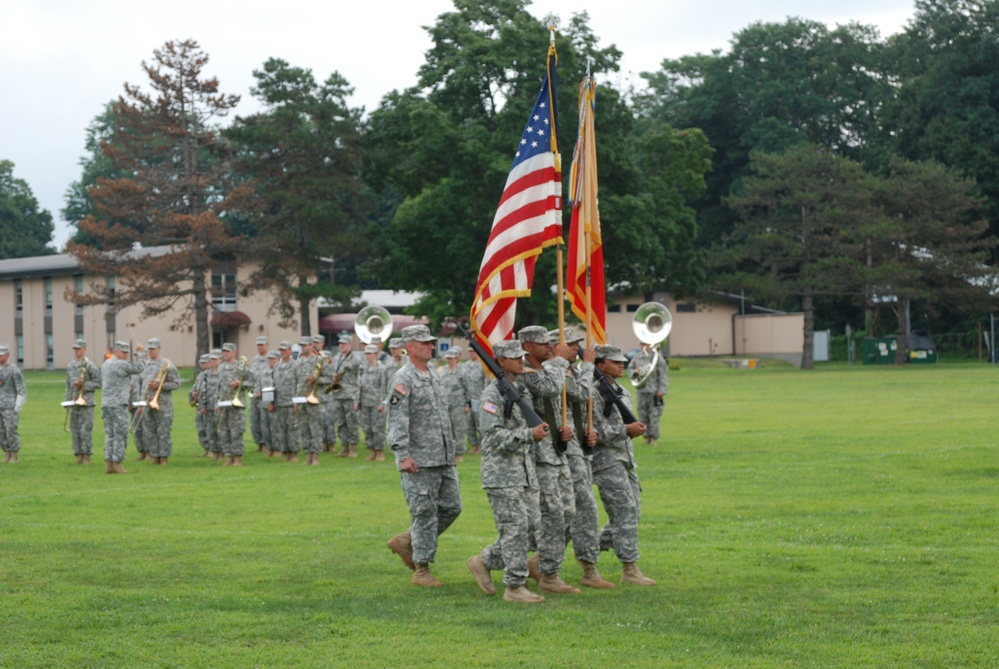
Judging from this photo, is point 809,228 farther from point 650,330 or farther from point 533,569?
point 533,569

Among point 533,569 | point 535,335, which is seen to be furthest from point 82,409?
point 535,335

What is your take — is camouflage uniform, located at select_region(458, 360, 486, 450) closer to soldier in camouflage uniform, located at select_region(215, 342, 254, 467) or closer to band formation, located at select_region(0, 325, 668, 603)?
soldier in camouflage uniform, located at select_region(215, 342, 254, 467)

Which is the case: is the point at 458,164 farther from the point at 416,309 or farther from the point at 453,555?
the point at 453,555

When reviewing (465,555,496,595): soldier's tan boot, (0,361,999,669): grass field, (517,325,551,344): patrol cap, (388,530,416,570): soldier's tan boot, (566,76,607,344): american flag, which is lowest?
(0,361,999,669): grass field

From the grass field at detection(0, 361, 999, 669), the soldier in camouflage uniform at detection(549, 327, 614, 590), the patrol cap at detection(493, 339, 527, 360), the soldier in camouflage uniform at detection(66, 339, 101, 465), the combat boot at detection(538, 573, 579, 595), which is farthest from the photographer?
the soldier in camouflage uniform at detection(66, 339, 101, 465)

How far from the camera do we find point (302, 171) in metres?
61.1

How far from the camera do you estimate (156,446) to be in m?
23.1

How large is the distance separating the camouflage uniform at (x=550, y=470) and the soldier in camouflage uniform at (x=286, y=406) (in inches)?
536

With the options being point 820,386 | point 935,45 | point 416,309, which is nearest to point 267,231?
point 416,309

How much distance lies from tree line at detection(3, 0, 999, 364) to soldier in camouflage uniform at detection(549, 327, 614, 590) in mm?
39856

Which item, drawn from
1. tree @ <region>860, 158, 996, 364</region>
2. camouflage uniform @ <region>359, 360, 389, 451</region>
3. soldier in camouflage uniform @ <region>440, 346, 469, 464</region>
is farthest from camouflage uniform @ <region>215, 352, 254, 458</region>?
tree @ <region>860, 158, 996, 364</region>

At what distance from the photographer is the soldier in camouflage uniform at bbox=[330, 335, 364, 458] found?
24.2 meters

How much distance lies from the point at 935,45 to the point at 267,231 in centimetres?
4371

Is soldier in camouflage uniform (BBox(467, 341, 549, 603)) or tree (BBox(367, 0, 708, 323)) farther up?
tree (BBox(367, 0, 708, 323))
